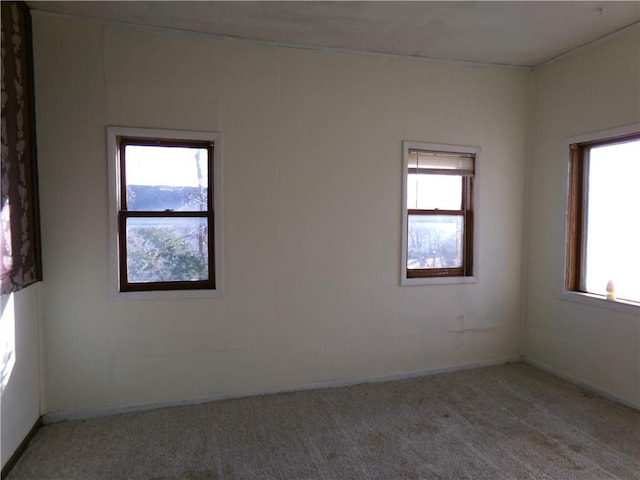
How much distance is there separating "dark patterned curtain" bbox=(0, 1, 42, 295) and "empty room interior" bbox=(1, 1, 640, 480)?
0.08ft

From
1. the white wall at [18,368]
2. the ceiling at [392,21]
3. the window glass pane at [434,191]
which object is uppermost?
the ceiling at [392,21]

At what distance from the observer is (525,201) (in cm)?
411

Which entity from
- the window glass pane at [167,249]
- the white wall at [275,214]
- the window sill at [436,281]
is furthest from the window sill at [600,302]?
the window glass pane at [167,249]

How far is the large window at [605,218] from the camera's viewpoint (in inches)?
128

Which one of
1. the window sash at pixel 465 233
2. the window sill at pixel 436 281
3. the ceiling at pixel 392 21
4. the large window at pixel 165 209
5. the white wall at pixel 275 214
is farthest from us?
the window sash at pixel 465 233

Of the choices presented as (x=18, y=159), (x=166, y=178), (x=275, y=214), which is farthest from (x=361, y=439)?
(x=18, y=159)

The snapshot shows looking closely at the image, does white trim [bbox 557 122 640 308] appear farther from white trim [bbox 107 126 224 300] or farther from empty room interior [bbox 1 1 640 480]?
white trim [bbox 107 126 224 300]

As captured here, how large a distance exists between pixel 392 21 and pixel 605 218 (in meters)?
2.44

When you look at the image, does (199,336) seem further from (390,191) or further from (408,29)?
(408,29)

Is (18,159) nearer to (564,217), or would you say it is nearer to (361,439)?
(361,439)

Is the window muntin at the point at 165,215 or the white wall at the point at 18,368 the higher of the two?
the window muntin at the point at 165,215

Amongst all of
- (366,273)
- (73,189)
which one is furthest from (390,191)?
(73,189)

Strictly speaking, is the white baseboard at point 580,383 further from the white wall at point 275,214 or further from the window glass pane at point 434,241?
the window glass pane at point 434,241

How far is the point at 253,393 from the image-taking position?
3389 millimetres
